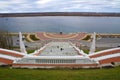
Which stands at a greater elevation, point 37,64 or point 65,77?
point 65,77

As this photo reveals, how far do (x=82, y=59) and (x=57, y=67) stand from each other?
270cm

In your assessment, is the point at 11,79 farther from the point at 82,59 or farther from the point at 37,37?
the point at 37,37

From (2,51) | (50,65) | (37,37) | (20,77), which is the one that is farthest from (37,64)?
(37,37)

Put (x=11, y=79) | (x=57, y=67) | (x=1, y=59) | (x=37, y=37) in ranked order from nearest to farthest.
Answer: (x=11, y=79) → (x=57, y=67) → (x=1, y=59) → (x=37, y=37)

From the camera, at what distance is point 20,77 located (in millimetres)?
15555

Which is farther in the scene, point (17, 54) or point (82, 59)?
point (17, 54)

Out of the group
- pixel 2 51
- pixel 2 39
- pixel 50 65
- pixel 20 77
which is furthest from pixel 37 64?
pixel 2 39

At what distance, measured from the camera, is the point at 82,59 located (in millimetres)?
26125

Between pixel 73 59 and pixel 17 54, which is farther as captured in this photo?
pixel 17 54

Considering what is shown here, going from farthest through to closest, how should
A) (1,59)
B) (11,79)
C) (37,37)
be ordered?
(37,37), (1,59), (11,79)

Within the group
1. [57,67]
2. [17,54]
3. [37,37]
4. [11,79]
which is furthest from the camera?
[37,37]

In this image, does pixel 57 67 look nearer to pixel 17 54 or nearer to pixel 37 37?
pixel 17 54

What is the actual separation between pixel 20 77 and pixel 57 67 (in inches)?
370

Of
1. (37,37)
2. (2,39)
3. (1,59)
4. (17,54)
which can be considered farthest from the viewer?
(37,37)
